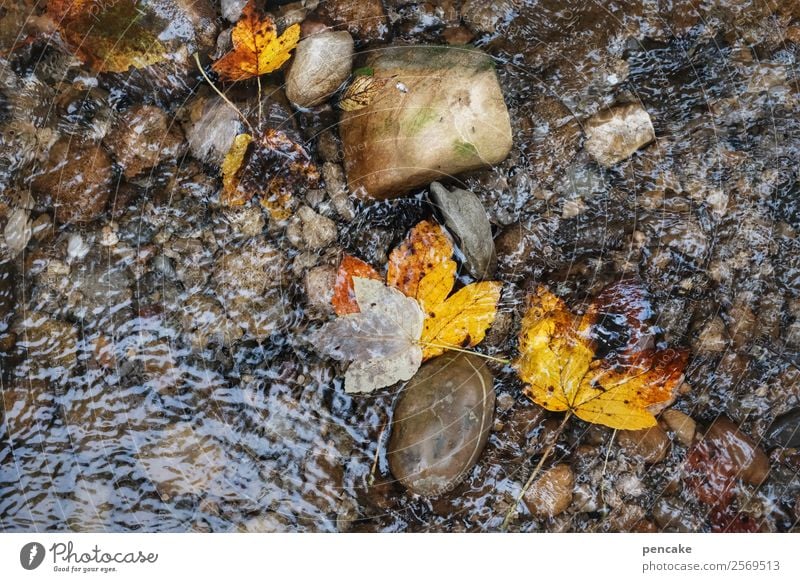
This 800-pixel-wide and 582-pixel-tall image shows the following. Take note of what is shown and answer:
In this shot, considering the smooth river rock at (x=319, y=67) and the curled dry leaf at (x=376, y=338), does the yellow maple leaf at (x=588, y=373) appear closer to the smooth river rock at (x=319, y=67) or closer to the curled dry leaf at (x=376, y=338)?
the curled dry leaf at (x=376, y=338)

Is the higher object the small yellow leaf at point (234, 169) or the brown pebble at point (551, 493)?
the small yellow leaf at point (234, 169)

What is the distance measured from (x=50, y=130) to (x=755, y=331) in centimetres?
136

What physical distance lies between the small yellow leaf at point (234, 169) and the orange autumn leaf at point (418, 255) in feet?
1.01

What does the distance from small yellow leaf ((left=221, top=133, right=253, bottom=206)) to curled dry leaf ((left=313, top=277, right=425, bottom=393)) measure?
0.89 feet

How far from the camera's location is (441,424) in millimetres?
941

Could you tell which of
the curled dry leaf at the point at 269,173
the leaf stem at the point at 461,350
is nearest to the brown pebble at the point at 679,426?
the leaf stem at the point at 461,350

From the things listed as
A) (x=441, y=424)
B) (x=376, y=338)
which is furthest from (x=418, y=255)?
(x=441, y=424)

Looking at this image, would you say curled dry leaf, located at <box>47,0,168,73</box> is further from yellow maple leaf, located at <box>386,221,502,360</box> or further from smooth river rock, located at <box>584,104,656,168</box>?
smooth river rock, located at <box>584,104,656,168</box>

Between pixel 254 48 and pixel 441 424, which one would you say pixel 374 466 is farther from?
pixel 254 48

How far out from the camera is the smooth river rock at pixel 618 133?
1.02m

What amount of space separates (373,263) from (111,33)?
0.66 meters

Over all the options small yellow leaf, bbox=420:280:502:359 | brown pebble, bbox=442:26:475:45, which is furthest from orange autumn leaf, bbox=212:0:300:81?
small yellow leaf, bbox=420:280:502:359

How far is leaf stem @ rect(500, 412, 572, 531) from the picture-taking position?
3.25 ft

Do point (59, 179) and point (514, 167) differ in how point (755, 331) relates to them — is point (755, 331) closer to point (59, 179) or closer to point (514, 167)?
point (514, 167)
